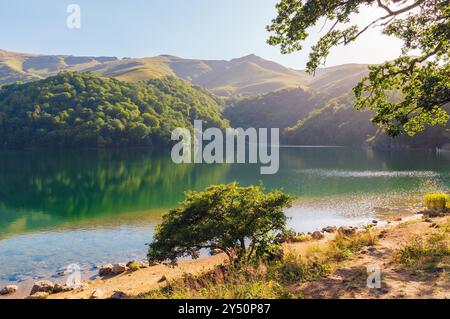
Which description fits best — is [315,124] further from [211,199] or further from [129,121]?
[211,199]

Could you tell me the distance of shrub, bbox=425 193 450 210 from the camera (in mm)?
28775

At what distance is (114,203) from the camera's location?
4450 cm

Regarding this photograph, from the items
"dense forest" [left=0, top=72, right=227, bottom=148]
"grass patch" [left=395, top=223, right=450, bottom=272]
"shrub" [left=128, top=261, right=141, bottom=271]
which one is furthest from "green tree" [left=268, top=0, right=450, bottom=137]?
"dense forest" [left=0, top=72, right=227, bottom=148]

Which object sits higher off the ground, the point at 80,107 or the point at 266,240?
the point at 80,107

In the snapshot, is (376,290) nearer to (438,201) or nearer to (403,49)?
(403,49)

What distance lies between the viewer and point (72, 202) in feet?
148

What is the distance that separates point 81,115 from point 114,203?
108 meters

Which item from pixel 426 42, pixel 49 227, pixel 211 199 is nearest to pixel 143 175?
pixel 49 227

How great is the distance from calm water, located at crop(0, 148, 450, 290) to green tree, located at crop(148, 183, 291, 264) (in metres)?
9.78

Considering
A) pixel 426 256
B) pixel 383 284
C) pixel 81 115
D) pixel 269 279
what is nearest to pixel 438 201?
pixel 426 256

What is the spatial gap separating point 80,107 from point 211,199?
140 meters

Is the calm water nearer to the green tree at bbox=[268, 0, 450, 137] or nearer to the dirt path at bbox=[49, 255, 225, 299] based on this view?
the dirt path at bbox=[49, 255, 225, 299]
